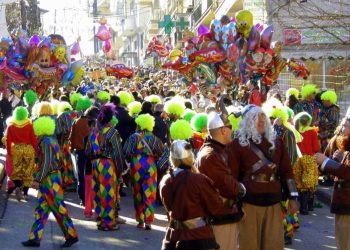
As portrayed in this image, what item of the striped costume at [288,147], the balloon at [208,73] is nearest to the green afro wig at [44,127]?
the striped costume at [288,147]

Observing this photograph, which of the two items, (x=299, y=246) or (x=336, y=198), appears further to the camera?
(x=299, y=246)

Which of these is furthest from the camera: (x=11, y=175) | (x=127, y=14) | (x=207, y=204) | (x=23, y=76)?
(x=127, y=14)

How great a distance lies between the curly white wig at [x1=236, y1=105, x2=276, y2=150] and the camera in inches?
294

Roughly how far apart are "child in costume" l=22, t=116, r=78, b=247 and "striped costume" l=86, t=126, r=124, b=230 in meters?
1.03

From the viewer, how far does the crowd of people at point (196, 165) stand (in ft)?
21.5

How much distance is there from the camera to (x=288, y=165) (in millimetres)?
7668

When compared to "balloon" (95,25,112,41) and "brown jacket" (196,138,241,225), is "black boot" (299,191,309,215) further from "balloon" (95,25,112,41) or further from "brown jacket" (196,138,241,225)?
"balloon" (95,25,112,41)

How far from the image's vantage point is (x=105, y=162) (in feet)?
35.6

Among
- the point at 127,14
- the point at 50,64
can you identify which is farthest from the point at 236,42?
the point at 127,14

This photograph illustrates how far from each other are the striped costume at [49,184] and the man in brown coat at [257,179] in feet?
9.45

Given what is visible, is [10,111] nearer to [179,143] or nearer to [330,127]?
[330,127]

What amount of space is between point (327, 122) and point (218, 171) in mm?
9003

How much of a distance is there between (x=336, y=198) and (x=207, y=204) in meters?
1.62

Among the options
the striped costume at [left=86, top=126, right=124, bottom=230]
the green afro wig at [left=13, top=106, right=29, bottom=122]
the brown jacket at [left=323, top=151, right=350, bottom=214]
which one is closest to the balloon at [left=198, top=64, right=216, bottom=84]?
the green afro wig at [left=13, top=106, right=29, bottom=122]
